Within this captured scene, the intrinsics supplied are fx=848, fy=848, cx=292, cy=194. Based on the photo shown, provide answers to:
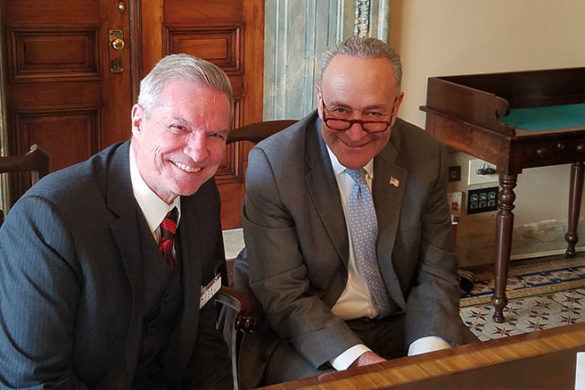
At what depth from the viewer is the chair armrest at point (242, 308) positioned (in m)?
2.21

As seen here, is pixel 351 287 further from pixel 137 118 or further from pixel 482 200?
pixel 482 200

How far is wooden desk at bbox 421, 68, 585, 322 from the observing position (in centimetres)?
357

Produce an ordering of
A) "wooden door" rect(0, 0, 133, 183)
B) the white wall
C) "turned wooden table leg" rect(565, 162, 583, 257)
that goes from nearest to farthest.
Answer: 1. "wooden door" rect(0, 0, 133, 183)
2. the white wall
3. "turned wooden table leg" rect(565, 162, 583, 257)

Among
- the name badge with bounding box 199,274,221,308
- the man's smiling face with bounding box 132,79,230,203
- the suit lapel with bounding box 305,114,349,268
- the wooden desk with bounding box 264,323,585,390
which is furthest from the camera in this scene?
the suit lapel with bounding box 305,114,349,268

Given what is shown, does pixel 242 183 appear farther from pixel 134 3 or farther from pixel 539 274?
pixel 539 274

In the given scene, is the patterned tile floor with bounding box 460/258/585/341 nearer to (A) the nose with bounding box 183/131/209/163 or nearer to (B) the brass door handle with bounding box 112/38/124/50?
(B) the brass door handle with bounding box 112/38/124/50

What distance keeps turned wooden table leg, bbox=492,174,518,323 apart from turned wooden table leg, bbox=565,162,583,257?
3.07ft

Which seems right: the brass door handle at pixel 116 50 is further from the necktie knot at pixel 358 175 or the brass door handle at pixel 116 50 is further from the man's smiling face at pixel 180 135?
the man's smiling face at pixel 180 135

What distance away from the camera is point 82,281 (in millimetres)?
1794

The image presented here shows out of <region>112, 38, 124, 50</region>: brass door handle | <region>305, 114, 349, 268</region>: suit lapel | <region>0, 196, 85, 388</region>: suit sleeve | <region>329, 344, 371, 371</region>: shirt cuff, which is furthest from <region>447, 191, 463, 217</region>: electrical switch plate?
<region>0, 196, 85, 388</region>: suit sleeve

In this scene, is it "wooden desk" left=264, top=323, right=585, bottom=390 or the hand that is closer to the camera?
"wooden desk" left=264, top=323, right=585, bottom=390

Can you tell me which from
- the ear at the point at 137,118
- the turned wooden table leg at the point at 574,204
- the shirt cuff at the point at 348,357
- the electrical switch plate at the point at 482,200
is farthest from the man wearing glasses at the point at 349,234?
the turned wooden table leg at the point at 574,204

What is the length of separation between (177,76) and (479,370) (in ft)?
2.92

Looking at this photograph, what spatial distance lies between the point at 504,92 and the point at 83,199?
9.56 feet
